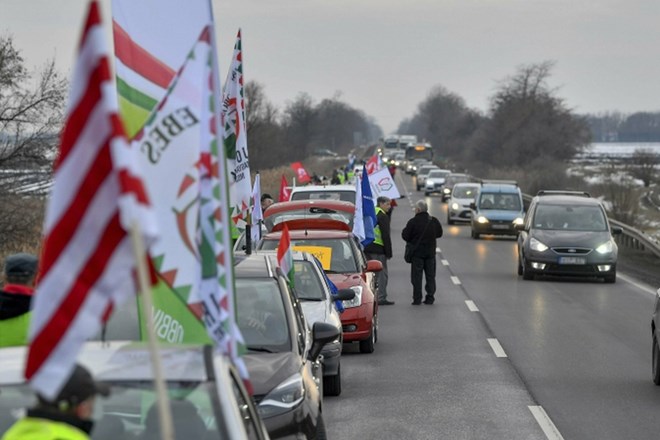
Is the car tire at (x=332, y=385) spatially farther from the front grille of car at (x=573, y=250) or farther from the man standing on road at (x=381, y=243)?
the front grille of car at (x=573, y=250)

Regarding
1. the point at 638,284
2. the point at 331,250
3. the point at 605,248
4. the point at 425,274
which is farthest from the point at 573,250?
the point at 331,250

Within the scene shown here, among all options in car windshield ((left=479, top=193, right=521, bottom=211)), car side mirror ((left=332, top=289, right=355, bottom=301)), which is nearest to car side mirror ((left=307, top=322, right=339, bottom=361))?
car side mirror ((left=332, top=289, right=355, bottom=301))

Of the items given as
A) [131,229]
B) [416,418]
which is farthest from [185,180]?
[416,418]

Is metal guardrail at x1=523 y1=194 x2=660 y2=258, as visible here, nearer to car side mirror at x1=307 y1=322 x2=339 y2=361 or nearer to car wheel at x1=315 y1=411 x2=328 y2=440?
car side mirror at x1=307 y1=322 x2=339 y2=361

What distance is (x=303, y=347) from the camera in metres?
10.5

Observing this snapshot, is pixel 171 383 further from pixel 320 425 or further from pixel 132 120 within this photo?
pixel 320 425

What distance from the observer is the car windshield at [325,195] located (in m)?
28.1

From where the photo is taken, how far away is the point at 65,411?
4500mm

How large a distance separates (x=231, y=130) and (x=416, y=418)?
227 inches

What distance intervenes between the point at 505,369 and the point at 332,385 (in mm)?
2677

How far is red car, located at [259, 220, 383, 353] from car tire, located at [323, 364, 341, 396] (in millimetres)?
2777

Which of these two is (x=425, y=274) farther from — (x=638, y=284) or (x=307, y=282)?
(x=307, y=282)

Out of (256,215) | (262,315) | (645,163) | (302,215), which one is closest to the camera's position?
(262,315)

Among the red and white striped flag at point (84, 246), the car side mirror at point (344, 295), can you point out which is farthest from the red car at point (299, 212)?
the red and white striped flag at point (84, 246)
